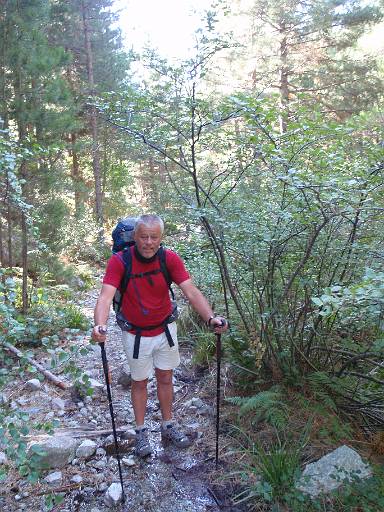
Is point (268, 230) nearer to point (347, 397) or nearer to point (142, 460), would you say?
point (347, 397)

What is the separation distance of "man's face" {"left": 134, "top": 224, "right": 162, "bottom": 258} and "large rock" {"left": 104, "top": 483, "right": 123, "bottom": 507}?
190cm

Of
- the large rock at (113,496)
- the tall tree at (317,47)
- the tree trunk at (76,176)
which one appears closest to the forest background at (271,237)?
the large rock at (113,496)

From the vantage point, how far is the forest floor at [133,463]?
3.15 m

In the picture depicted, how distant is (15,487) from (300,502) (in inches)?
87.7

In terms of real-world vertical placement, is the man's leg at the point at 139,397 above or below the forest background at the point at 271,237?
below

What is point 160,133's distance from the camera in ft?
13.2

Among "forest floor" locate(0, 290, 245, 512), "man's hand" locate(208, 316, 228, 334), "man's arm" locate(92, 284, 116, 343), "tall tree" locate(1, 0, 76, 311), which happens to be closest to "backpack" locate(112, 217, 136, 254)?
"man's arm" locate(92, 284, 116, 343)

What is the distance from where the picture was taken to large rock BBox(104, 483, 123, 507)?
3127 mm

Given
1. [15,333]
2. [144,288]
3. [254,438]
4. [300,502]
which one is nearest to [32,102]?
[144,288]

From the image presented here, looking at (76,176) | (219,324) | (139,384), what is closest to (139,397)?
(139,384)

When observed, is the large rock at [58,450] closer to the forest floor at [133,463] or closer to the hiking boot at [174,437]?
the forest floor at [133,463]

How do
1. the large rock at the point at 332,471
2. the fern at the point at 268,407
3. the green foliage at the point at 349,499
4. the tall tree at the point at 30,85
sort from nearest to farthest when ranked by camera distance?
the green foliage at the point at 349,499 < the large rock at the point at 332,471 < the fern at the point at 268,407 < the tall tree at the point at 30,85

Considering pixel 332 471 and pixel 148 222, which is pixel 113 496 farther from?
pixel 148 222

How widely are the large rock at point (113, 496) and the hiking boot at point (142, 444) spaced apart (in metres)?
0.44
